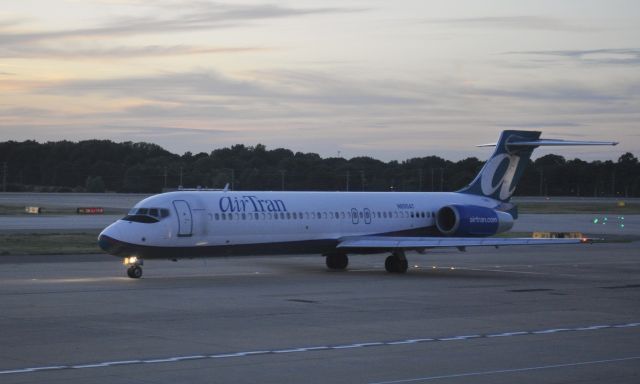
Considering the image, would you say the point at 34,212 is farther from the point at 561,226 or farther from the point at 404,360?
the point at 404,360

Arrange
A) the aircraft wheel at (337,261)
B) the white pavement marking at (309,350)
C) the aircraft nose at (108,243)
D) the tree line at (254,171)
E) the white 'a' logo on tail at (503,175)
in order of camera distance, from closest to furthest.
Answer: the white pavement marking at (309,350)
the aircraft nose at (108,243)
the aircraft wheel at (337,261)
the white 'a' logo on tail at (503,175)
the tree line at (254,171)

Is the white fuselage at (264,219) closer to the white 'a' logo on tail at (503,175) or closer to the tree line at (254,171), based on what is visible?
the white 'a' logo on tail at (503,175)

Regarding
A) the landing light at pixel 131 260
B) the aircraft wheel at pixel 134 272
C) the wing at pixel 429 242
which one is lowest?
the aircraft wheel at pixel 134 272

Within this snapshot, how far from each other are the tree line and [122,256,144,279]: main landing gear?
57.1m

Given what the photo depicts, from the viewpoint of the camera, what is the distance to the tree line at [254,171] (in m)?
105

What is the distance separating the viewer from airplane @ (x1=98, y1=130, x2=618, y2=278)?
30562 millimetres

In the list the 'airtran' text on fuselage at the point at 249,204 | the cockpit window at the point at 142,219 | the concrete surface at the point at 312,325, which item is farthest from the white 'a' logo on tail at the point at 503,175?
the cockpit window at the point at 142,219

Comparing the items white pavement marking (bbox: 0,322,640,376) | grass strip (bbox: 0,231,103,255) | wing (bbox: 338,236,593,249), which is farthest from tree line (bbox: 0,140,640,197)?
white pavement marking (bbox: 0,322,640,376)


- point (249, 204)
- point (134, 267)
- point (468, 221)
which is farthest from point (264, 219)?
point (468, 221)

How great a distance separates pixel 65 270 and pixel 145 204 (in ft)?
12.9

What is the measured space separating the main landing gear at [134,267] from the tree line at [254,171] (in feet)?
187

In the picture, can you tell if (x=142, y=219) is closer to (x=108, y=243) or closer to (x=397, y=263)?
(x=108, y=243)

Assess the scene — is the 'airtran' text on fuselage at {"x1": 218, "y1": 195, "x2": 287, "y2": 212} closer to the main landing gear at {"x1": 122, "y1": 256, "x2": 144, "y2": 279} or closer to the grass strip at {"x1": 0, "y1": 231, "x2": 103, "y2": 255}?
the main landing gear at {"x1": 122, "y1": 256, "x2": 144, "y2": 279}

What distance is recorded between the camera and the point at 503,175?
134 ft
